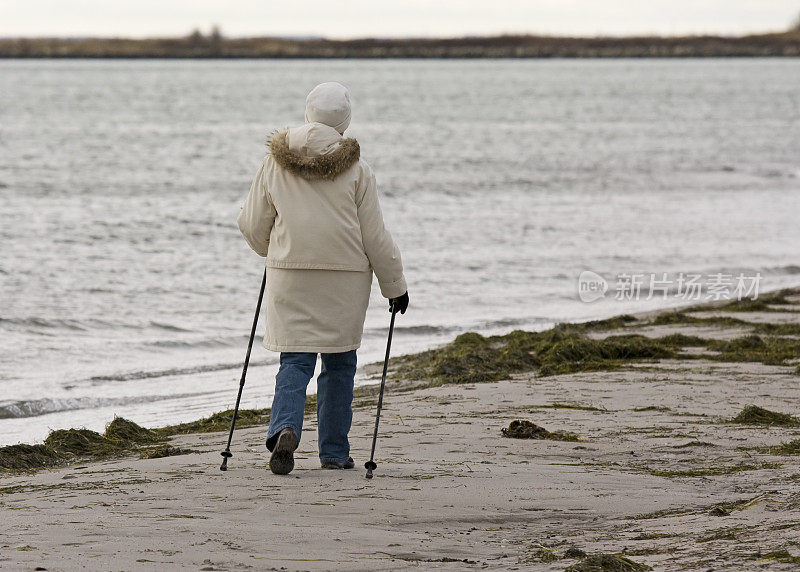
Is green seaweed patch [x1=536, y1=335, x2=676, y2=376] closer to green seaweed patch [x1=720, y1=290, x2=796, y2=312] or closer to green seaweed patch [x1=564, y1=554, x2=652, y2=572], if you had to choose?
green seaweed patch [x1=720, y1=290, x2=796, y2=312]

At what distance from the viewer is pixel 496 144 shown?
4109cm

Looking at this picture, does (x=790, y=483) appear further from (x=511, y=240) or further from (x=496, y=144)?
(x=496, y=144)

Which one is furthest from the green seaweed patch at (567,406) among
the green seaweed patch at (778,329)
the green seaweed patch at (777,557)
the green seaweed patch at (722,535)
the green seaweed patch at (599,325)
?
the green seaweed patch at (778,329)

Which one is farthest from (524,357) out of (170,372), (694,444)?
(170,372)

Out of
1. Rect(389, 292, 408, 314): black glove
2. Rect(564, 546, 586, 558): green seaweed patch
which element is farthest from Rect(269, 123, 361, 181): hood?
Rect(564, 546, 586, 558): green seaweed patch

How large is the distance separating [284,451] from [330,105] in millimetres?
1649

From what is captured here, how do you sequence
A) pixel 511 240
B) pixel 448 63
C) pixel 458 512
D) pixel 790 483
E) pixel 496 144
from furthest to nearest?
1. pixel 448 63
2. pixel 496 144
3. pixel 511 240
4. pixel 790 483
5. pixel 458 512

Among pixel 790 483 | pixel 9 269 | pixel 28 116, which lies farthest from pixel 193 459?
pixel 28 116

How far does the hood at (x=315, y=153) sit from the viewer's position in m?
4.88

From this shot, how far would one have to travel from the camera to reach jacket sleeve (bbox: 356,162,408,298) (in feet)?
16.4

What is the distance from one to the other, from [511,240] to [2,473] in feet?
43.3

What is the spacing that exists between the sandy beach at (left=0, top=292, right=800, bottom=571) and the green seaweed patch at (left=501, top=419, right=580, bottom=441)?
88mm

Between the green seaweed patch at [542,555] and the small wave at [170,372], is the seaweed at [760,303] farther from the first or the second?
the green seaweed patch at [542,555]

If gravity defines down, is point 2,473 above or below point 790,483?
below
